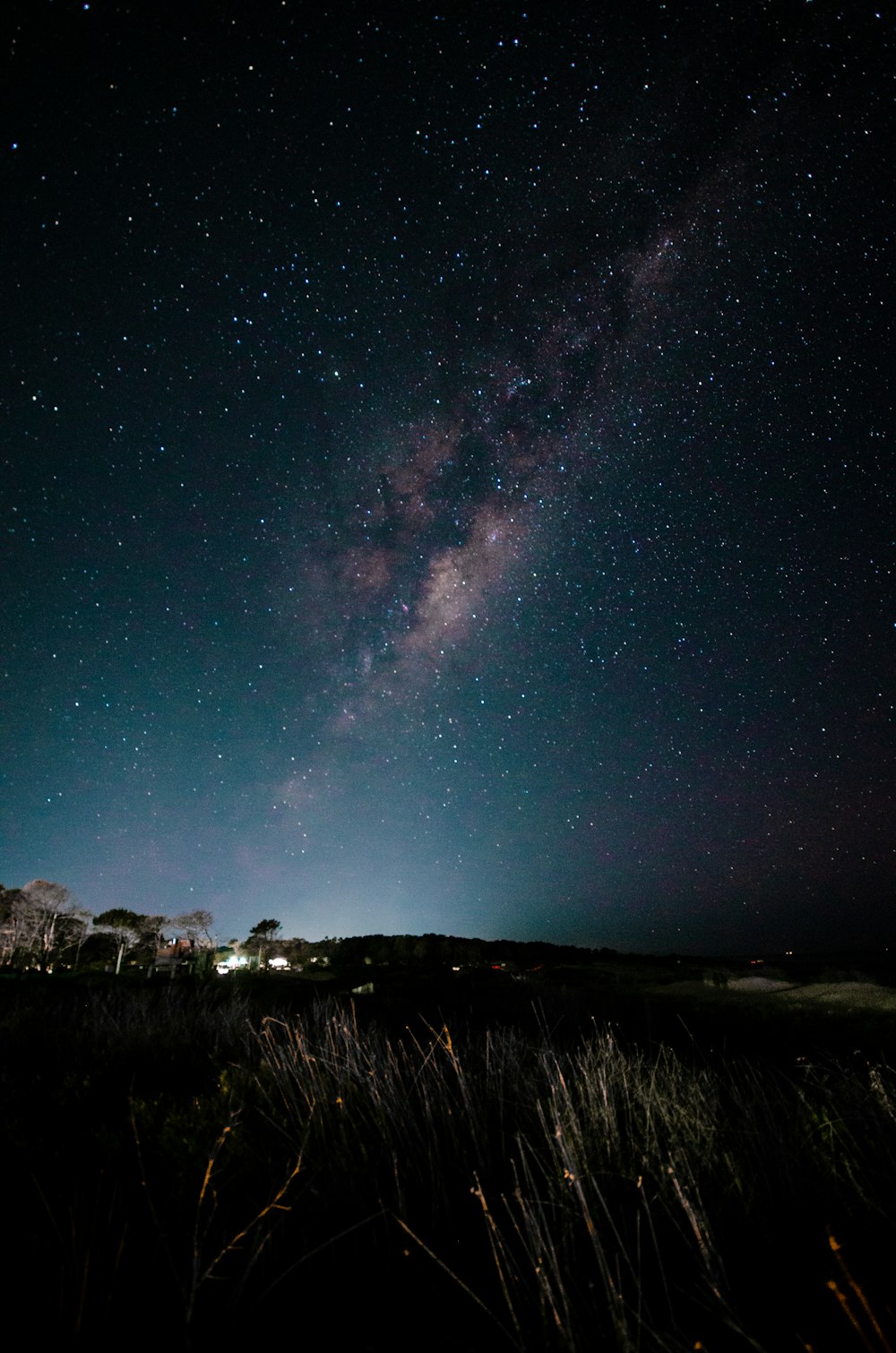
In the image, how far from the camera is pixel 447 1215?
3.77 meters

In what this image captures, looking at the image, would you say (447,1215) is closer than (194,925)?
Yes


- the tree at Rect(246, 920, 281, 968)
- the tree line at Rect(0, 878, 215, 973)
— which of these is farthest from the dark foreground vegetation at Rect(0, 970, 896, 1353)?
the tree at Rect(246, 920, 281, 968)

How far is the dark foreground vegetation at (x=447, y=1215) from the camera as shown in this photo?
2807 millimetres

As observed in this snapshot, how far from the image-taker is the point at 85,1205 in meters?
3.97

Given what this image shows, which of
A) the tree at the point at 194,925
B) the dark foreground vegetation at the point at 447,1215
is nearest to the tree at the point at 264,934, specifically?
the tree at the point at 194,925

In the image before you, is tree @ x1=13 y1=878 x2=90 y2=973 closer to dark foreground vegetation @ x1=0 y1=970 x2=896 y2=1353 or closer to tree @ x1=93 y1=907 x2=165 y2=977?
tree @ x1=93 y1=907 x2=165 y2=977

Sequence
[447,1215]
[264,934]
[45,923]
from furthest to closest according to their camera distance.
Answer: [264,934], [45,923], [447,1215]

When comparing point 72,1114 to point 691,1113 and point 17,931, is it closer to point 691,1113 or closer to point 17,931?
point 691,1113

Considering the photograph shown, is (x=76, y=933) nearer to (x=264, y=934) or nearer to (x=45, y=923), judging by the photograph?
(x=45, y=923)

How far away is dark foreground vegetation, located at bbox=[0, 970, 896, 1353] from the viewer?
2807 millimetres

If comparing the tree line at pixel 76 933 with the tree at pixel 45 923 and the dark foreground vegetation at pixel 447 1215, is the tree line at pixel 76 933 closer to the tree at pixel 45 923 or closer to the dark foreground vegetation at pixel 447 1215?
the tree at pixel 45 923

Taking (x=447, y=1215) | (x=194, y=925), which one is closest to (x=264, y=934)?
(x=194, y=925)

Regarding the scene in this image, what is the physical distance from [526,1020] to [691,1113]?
36.5 ft

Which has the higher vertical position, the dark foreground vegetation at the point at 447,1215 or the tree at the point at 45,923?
the tree at the point at 45,923
